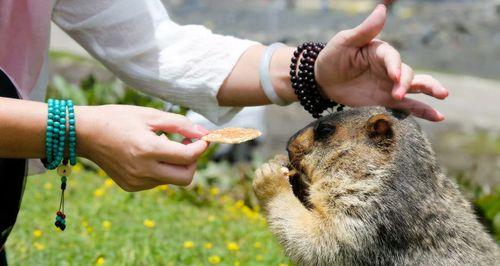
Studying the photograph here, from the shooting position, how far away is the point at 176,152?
2480 mm

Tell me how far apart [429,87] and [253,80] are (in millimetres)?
757

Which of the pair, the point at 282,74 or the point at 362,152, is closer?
the point at 362,152

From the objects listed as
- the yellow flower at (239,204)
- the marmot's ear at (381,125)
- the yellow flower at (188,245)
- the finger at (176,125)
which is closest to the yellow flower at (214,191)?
the yellow flower at (239,204)

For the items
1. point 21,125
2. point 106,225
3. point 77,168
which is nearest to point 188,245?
point 106,225

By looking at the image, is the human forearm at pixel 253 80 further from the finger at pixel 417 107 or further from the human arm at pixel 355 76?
the finger at pixel 417 107

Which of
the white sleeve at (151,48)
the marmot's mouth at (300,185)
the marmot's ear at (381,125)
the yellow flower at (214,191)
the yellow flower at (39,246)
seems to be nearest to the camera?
the marmot's ear at (381,125)

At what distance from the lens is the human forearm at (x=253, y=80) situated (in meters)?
3.41

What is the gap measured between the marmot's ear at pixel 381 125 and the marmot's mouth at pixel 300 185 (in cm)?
31

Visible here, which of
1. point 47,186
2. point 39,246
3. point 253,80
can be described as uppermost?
point 253,80

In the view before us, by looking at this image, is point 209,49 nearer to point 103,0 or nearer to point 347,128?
point 103,0

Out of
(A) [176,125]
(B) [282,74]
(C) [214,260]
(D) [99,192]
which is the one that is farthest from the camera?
(D) [99,192]

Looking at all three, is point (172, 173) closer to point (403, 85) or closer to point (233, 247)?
point (403, 85)

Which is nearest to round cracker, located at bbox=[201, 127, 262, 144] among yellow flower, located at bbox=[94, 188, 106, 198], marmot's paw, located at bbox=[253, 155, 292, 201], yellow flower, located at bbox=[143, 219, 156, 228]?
marmot's paw, located at bbox=[253, 155, 292, 201]

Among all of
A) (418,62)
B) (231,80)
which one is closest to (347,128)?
(231,80)
